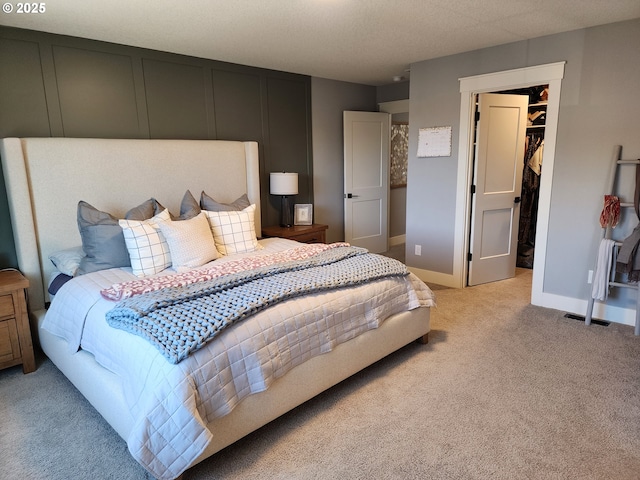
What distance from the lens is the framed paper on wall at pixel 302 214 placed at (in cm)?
475

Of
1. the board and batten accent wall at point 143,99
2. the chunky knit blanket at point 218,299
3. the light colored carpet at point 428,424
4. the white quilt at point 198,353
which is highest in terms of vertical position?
the board and batten accent wall at point 143,99

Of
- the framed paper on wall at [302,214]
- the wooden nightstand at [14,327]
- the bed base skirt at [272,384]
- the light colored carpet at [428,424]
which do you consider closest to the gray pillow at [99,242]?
the wooden nightstand at [14,327]

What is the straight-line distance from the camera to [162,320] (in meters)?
1.91

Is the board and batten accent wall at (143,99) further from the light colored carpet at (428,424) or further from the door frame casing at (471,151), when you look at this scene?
the door frame casing at (471,151)

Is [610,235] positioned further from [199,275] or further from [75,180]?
[75,180]

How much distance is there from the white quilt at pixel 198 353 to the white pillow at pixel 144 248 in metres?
0.13

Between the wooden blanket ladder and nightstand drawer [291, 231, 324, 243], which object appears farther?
A: nightstand drawer [291, 231, 324, 243]

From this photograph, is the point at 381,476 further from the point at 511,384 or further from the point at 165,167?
the point at 165,167

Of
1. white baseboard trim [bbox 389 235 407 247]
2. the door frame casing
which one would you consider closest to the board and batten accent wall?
the door frame casing

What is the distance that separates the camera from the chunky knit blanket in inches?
71.3

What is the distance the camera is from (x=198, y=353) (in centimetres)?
178

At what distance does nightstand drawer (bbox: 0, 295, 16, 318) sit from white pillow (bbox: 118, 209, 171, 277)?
0.75m

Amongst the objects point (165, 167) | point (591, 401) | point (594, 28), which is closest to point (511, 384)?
point (591, 401)

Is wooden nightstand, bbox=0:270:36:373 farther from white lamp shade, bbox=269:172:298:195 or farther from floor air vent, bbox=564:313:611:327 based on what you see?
floor air vent, bbox=564:313:611:327
